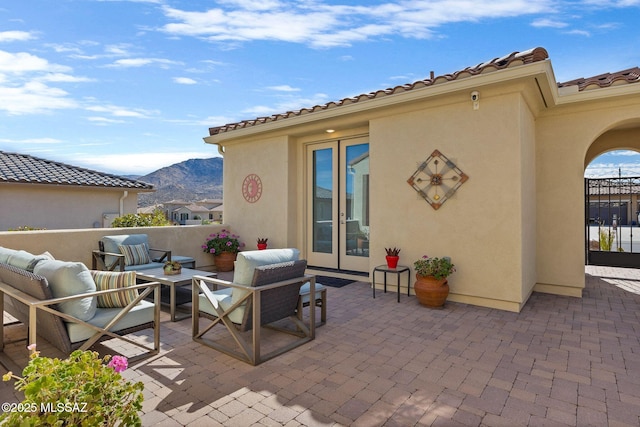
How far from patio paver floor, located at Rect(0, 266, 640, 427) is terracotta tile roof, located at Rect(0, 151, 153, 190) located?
9794 mm

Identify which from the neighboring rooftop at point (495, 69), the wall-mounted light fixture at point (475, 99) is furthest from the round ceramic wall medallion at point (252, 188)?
the wall-mounted light fixture at point (475, 99)

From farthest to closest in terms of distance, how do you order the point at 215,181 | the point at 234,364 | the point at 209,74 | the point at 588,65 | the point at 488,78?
the point at 215,181
the point at 209,74
the point at 588,65
the point at 488,78
the point at 234,364

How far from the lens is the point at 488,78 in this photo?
16.5 ft

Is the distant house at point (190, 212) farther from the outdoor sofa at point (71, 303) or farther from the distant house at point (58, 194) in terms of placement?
the outdoor sofa at point (71, 303)

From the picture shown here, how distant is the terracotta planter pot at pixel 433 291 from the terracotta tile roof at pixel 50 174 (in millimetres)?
12118

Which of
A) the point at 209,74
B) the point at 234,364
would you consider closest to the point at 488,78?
the point at 234,364

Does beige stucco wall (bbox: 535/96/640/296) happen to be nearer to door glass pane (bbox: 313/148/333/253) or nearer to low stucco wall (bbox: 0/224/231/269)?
door glass pane (bbox: 313/148/333/253)

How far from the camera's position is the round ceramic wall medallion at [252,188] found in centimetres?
863

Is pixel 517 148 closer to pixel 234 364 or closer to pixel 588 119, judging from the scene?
pixel 588 119

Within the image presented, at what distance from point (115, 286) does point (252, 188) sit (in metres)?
5.48

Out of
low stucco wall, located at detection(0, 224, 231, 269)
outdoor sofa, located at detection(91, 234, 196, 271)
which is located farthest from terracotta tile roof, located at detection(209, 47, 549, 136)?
outdoor sofa, located at detection(91, 234, 196, 271)

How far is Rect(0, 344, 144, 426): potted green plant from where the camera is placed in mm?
1396

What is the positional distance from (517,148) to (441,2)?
323cm

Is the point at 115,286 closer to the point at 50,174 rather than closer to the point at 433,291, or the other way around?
the point at 433,291
